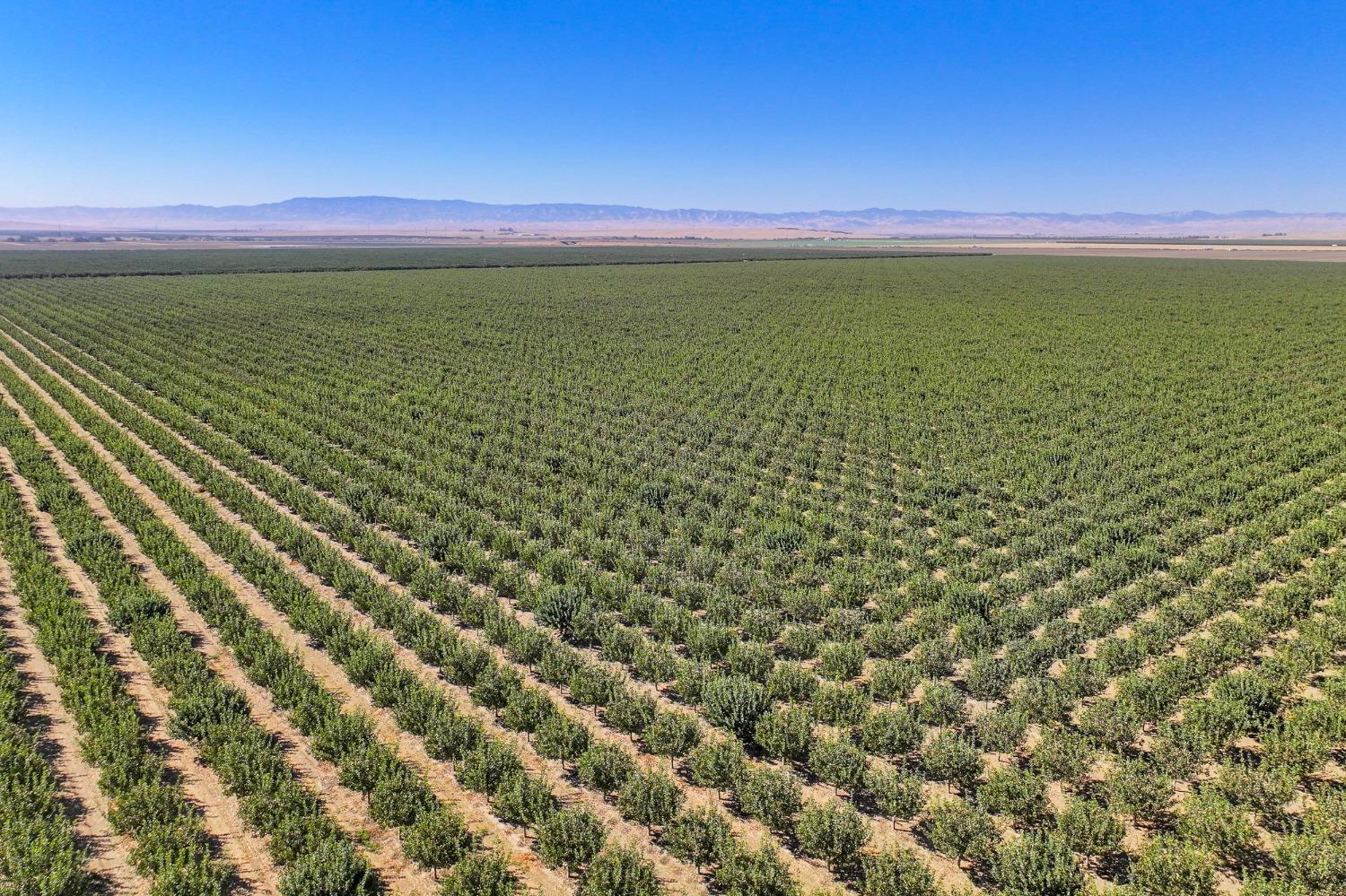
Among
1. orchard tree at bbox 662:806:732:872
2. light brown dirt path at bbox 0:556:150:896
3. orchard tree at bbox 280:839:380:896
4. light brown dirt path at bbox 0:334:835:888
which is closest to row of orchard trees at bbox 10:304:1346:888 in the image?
light brown dirt path at bbox 0:334:835:888

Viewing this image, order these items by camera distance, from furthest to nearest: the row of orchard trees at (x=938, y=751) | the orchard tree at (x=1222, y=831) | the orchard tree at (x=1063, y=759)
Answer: the row of orchard trees at (x=938, y=751), the orchard tree at (x=1063, y=759), the orchard tree at (x=1222, y=831)

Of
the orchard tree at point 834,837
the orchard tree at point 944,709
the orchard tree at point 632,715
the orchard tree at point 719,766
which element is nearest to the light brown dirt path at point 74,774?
the orchard tree at point 632,715

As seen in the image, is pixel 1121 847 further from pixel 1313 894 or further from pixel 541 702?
pixel 541 702

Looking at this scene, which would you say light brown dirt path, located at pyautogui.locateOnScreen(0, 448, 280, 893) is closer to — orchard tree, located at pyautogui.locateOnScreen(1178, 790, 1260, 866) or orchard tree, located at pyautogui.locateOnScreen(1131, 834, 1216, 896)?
orchard tree, located at pyautogui.locateOnScreen(1131, 834, 1216, 896)

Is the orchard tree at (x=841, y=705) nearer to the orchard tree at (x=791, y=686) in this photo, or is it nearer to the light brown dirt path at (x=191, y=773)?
the orchard tree at (x=791, y=686)

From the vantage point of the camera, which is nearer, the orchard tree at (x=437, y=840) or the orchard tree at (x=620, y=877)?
the orchard tree at (x=620, y=877)

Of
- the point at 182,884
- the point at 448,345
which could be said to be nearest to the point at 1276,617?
the point at 182,884
